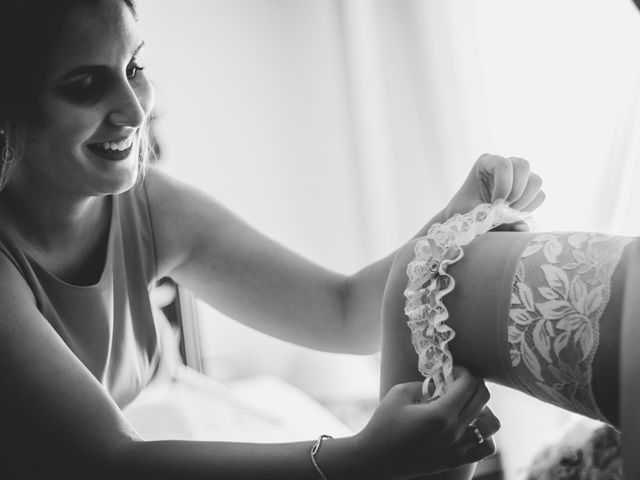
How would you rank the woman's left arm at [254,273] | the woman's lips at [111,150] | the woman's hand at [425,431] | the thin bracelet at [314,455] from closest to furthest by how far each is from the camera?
the woman's hand at [425,431]
the thin bracelet at [314,455]
the woman's lips at [111,150]
the woman's left arm at [254,273]

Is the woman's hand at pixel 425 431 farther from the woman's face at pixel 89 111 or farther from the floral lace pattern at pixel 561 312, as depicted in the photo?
the woman's face at pixel 89 111

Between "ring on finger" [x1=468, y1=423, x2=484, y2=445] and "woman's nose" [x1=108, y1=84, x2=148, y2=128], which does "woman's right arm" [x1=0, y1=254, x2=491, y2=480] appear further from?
"woman's nose" [x1=108, y1=84, x2=148, y2=128]

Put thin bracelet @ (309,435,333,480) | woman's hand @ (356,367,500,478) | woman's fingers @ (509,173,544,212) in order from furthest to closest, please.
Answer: woman's fingers @ (509,173,544,212) < thin bracelet @ (309,435,333,480) < woman's hand @ (356,367,500,478)

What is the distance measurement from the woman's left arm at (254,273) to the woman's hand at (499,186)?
328mm

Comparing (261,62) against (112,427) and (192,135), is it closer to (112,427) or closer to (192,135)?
(192,135)

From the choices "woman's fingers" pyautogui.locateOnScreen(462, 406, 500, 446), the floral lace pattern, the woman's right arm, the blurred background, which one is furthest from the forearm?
the blurred background

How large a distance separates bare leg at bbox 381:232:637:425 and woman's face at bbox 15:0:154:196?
510 millimetres

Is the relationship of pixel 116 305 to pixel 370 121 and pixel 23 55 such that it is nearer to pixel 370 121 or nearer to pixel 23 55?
pixel 23 55

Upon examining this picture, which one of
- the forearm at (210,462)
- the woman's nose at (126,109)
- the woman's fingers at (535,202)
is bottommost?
the forearm at (210,462)

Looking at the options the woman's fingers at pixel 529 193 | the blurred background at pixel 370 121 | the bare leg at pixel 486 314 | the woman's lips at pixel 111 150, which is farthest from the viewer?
the blurred background at pixel 370 121

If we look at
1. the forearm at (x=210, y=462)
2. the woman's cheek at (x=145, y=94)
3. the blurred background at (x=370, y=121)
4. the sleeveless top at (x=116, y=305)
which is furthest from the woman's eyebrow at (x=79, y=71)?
the blurred background at (x=370, y=121)

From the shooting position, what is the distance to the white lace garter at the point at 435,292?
0.99 m

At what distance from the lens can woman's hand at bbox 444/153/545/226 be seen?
1126mm

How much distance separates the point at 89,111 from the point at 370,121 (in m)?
2.05
